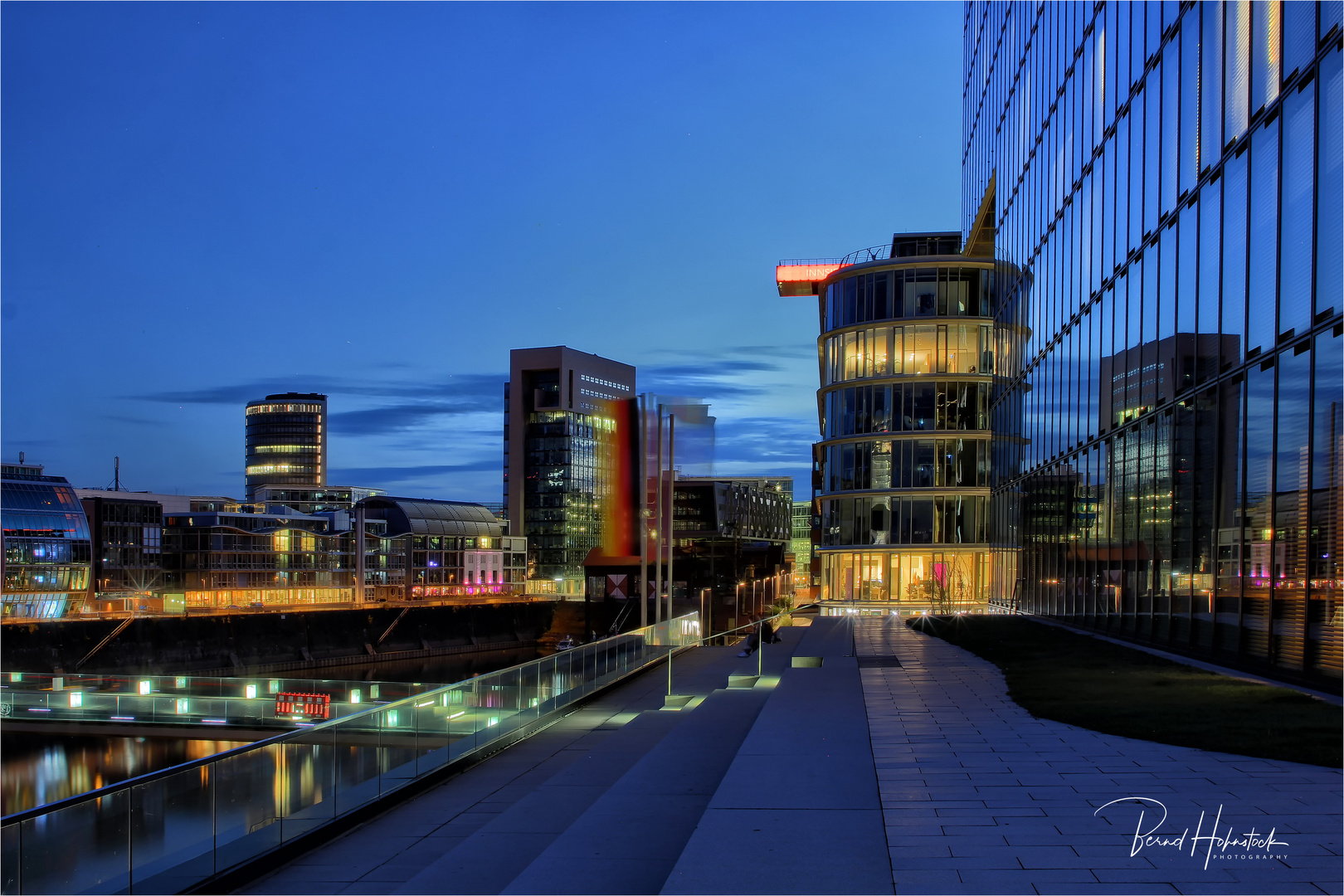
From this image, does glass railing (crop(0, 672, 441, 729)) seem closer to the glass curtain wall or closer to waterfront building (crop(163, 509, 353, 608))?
the glass curtain wall

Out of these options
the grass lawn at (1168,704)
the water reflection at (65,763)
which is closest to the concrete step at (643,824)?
the grass lawn at (1168,704)

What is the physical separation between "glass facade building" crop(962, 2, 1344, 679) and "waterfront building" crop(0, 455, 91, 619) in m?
94.4

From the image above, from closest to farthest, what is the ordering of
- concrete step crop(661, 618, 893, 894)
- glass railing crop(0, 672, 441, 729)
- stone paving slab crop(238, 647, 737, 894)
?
concrete step crop(661, 618, 893, 894)
stone paving slab crop(238, 647, 737, 894)
glass railing crop(0, 672, 441, 729)

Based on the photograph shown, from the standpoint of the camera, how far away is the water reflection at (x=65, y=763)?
1291 inches

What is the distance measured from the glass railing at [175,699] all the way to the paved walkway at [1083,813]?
46.3 ft

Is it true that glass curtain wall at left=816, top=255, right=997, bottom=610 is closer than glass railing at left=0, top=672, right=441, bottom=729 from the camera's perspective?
No

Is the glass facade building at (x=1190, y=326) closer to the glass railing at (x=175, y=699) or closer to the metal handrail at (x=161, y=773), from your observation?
the metal handrail at (x=161, y=773)

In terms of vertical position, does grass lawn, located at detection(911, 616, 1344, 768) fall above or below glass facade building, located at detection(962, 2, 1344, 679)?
below

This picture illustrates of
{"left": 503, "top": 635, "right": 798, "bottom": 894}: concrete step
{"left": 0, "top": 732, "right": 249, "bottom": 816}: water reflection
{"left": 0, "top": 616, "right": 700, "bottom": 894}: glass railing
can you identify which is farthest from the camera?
{"left": 0, "top": 732, "right": 249, "bottom": 816}: water reflection

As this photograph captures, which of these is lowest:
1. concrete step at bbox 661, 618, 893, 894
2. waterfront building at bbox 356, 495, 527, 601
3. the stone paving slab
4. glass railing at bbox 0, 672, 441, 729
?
waterfront building at bbox 356, 495, 527, 601

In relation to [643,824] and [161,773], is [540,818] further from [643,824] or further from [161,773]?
[161,773]

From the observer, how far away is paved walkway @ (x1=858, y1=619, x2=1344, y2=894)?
7117 mm

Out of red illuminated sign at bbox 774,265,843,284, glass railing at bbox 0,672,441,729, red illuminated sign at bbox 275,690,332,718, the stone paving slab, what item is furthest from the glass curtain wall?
red illuminated sign at bbox 774,265,843,284

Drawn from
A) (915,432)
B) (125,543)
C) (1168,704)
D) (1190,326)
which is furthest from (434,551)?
(1168,704)
